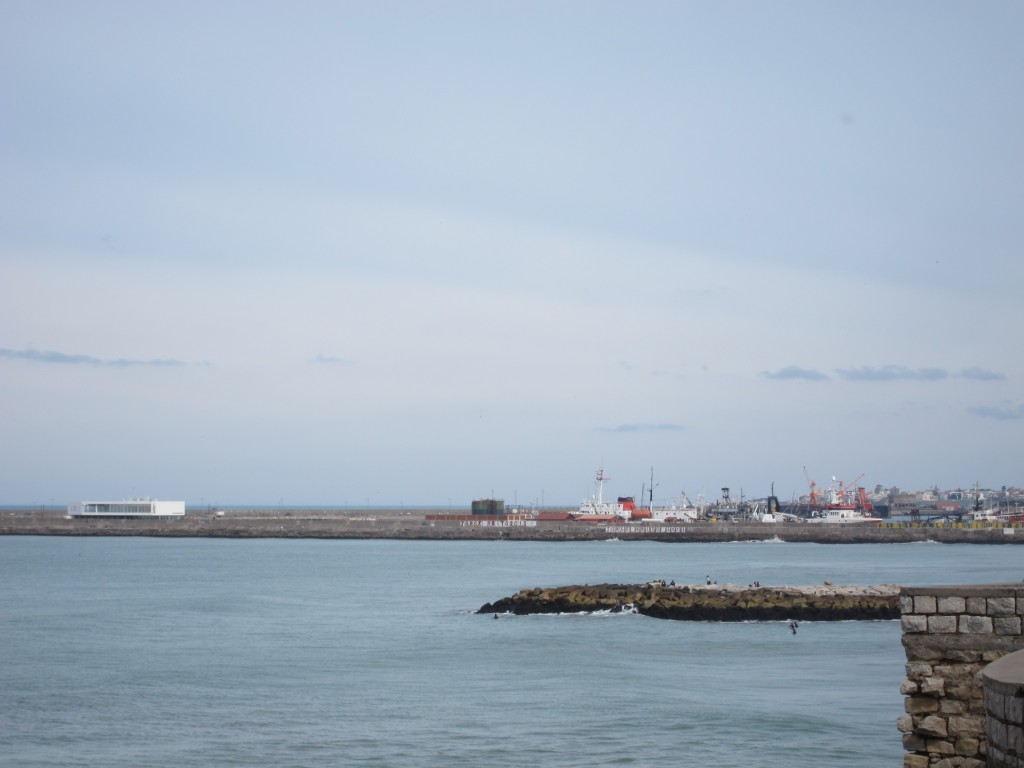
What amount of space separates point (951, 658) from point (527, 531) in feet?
336

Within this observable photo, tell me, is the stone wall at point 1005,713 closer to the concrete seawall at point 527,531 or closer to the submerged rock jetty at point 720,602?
the submerged rock jetty at point 720,602

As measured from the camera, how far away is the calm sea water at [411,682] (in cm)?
2186

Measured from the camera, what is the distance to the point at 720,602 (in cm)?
4362

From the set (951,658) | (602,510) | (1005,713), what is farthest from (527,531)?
(1005,713)

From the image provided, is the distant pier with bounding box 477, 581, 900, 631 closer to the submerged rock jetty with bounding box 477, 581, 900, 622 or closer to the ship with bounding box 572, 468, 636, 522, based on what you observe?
the submerged rock jetty with bounding box 477, 581, 900, 622

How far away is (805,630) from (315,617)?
18.4m

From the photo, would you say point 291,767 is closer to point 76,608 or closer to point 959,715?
point 959,715

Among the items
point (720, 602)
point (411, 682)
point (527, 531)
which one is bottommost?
point (411, 682)

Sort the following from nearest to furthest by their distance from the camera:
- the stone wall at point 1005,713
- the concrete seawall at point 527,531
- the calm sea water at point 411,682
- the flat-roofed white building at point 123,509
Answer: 1. the stone wall at point 1005,713
2. the calm sea water at point 411,682
3. the concrete seawall at point 527,531
4. the flat-roofed white building at point 123,509

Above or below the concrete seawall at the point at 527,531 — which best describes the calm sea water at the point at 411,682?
below

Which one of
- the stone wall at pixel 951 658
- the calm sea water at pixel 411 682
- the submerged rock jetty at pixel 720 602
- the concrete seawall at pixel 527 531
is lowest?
the calm sea water at pixel 411 682

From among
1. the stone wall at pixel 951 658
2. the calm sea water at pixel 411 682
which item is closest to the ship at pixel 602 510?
the calm sea water at pixel 411 682

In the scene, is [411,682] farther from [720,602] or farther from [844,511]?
[844,511]

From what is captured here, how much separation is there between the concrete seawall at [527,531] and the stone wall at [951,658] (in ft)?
323
